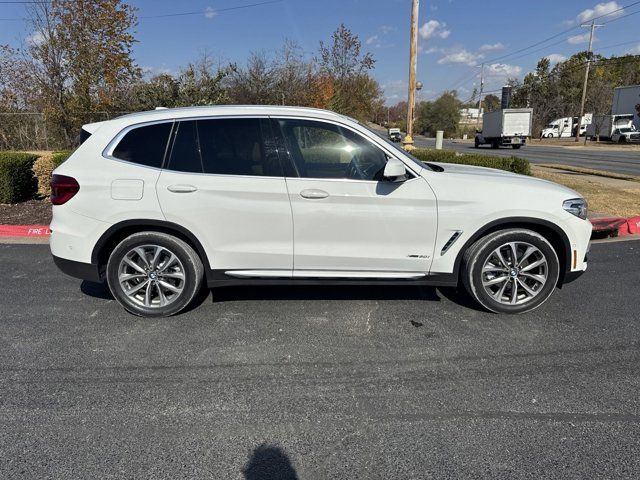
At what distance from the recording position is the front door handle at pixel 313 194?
375cm

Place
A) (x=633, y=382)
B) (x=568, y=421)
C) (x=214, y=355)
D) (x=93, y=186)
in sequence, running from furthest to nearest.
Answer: (x=93, y=186)
(x=214, y=355)
(x=633, y=382)
(x=568, y=421)

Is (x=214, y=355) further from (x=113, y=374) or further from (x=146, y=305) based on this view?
(x=146, y=305)

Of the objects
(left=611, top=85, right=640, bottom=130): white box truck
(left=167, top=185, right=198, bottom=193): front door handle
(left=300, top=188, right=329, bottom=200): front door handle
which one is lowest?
(left=300, top=188, right=329, bottom=200): front door handle

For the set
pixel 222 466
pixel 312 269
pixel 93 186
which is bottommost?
pixel 222 466

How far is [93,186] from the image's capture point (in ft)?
12.5

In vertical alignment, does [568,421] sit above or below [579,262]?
below

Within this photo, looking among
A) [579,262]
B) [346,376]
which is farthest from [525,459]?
[579,262]

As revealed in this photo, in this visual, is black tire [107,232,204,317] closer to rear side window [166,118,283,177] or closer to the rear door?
the rear door

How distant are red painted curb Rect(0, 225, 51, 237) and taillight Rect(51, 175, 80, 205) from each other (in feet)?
13.3

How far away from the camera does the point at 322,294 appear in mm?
4598

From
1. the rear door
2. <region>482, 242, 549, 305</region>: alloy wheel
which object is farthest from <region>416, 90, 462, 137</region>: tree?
the rear door

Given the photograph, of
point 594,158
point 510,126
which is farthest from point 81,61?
point 510,126

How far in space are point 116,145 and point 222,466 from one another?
2861 mm

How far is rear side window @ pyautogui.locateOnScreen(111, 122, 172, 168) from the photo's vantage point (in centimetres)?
386
